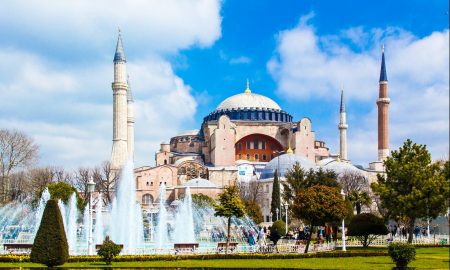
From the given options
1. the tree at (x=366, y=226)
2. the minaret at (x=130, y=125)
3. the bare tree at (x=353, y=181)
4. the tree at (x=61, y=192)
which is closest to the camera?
the tree at (x=366, y=226)

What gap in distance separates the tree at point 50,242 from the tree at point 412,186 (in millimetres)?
14861

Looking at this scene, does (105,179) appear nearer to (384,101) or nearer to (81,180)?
(81,180)

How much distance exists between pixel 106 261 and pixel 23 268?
2.67m

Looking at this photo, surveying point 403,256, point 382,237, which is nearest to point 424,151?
point 382,237

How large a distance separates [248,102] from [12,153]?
132ft

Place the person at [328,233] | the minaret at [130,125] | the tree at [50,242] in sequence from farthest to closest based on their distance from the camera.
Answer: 1. the minaret at [130,125]
2. the person at [328,233]
3. the tree at [50,242]

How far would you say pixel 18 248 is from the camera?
72.1ft

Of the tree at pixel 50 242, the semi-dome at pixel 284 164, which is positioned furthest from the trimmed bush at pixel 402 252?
the semi-dome at pixel 284 164

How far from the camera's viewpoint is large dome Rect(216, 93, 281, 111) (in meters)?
79.3

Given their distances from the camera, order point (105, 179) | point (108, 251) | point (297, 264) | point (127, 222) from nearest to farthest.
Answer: point (297, 264) → point (108, 251) → point (127, 222) → point (105, 179)

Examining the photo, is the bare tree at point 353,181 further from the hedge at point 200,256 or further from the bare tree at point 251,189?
the hedge at point 200,256

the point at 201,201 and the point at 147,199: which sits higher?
the point at 201,201

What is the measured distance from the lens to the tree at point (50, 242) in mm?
15945

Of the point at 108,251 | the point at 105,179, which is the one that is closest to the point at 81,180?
the point at 105,179
